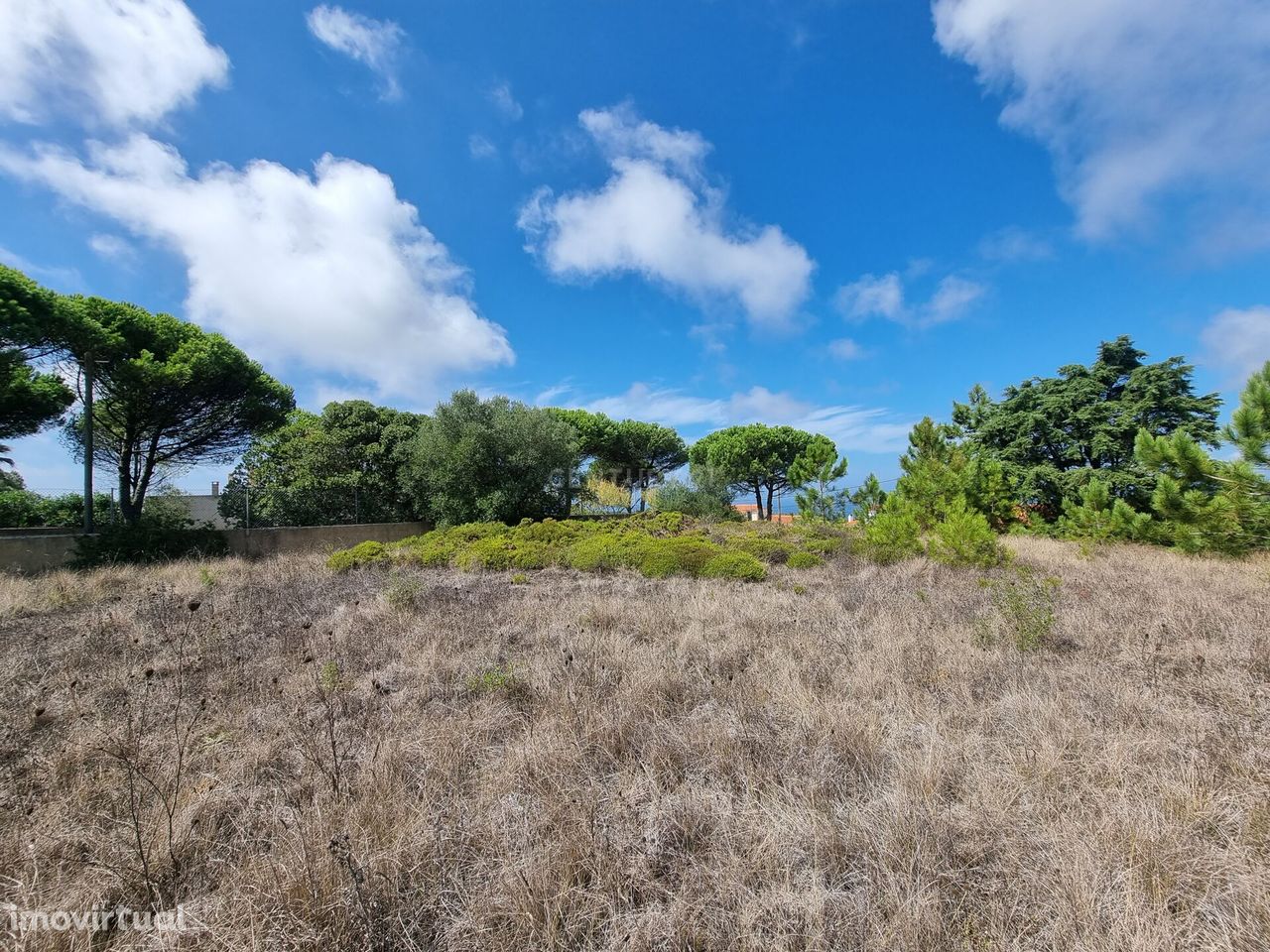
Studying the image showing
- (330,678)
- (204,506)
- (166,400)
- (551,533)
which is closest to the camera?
(330,678)

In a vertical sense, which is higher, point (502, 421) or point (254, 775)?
point (502, 421)

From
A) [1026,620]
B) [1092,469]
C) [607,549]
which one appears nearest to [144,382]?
[607,549]

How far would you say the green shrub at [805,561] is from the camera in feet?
31.2

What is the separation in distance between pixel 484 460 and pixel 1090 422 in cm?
2017

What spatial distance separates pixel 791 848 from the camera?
6.21 ft

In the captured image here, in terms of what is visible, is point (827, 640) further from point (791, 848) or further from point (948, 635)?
point (791, 848)

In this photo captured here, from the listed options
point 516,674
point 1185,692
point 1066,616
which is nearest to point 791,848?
point 516,674

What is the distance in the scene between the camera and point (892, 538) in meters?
9.94

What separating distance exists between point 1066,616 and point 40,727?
853 centimetres

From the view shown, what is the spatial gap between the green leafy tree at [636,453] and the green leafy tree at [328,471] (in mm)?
11811

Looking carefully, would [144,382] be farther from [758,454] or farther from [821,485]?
[758,454]

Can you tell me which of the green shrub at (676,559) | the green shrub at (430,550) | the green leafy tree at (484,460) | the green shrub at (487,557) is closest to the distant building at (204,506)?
the green leafy tree at (484,460)

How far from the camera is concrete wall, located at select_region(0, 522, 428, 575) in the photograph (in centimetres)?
1020

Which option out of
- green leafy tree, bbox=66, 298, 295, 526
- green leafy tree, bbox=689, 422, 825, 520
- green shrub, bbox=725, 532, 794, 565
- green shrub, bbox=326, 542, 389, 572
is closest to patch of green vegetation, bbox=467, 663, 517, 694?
green shrub, bbox=725, 532, 794, 565
